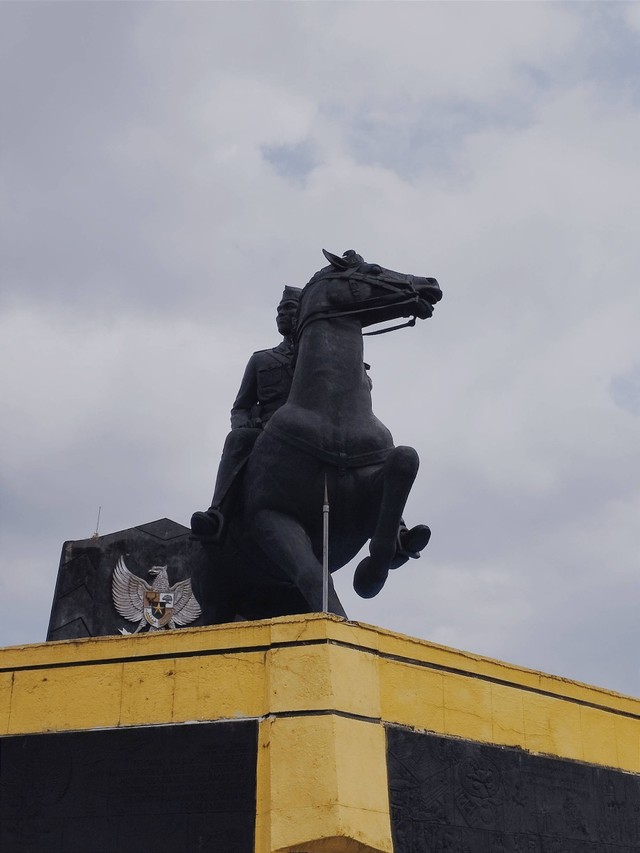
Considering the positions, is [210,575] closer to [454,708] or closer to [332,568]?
[332,568]

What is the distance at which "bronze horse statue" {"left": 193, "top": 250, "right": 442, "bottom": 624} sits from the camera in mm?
9062

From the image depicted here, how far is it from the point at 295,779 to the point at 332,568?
298 centimetres

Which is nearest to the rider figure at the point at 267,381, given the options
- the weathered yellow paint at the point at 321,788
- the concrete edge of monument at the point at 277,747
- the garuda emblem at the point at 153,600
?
the concrete edge of monument at the point at 277,747

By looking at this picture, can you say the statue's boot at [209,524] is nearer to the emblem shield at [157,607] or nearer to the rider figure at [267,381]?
the rider figure at [267,381]

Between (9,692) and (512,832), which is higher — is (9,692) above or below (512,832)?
above

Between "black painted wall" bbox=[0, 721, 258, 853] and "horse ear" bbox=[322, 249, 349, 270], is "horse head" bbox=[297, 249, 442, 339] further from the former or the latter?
"black painted wall" bbox=[0, 721, 258, 853]

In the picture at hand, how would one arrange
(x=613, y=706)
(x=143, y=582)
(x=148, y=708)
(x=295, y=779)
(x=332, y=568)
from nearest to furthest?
(x=295, y=779), (x=148, y=708), (x=613, y=706), (x=332, y=568), (x=143, y=582)

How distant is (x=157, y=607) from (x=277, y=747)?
7.99m

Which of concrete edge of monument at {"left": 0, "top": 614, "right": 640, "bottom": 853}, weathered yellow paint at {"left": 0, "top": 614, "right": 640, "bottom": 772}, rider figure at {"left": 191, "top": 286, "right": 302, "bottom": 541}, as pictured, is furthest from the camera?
rider figure at {"left": 191, "top": 286, "right": 302, "bottom": 541}

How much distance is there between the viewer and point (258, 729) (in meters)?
7.30

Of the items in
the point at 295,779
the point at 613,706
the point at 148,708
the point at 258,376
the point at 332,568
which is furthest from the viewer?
the point at 258,376

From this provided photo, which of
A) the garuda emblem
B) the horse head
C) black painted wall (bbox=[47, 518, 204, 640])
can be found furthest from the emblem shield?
the horse head

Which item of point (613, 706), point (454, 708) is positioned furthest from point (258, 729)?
point (613, 706)

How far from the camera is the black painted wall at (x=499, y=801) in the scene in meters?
7.44
